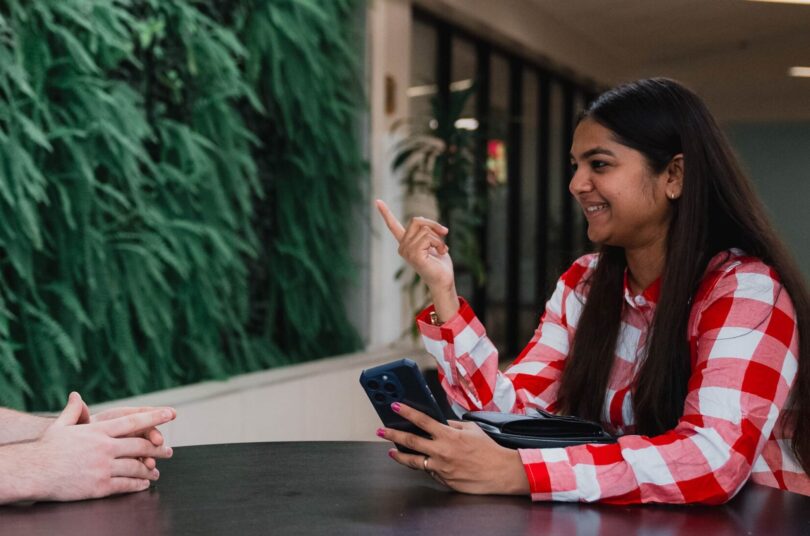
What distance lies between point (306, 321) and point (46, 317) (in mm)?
1782

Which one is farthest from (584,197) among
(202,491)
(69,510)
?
(69,510)

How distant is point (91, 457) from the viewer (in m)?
1.33

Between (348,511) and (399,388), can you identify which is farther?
(399,388)

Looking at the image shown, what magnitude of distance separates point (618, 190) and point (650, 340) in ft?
0.87

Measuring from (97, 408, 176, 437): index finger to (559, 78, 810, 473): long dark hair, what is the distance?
76 cm

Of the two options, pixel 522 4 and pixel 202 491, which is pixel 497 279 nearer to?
pixel 522 4

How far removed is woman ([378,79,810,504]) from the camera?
4.51 feet

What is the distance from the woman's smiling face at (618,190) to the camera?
1.68 meters

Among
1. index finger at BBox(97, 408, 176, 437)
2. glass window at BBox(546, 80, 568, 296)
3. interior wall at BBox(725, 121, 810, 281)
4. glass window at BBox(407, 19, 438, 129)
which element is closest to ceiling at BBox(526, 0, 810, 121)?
interior wall at BBox(725, 121, 810, 281)

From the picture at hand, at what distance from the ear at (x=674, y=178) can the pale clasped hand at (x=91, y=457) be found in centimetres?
90

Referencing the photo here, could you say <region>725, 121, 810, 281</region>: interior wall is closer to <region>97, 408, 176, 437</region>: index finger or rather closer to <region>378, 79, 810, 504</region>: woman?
<region>378, 79, 810, 504</region>: woman

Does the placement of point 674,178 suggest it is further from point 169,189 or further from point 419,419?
point 169,189

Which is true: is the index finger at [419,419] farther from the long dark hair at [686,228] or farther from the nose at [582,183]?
the nose at [582,183]

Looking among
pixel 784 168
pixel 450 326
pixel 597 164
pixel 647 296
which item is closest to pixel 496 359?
pixel 450 326
